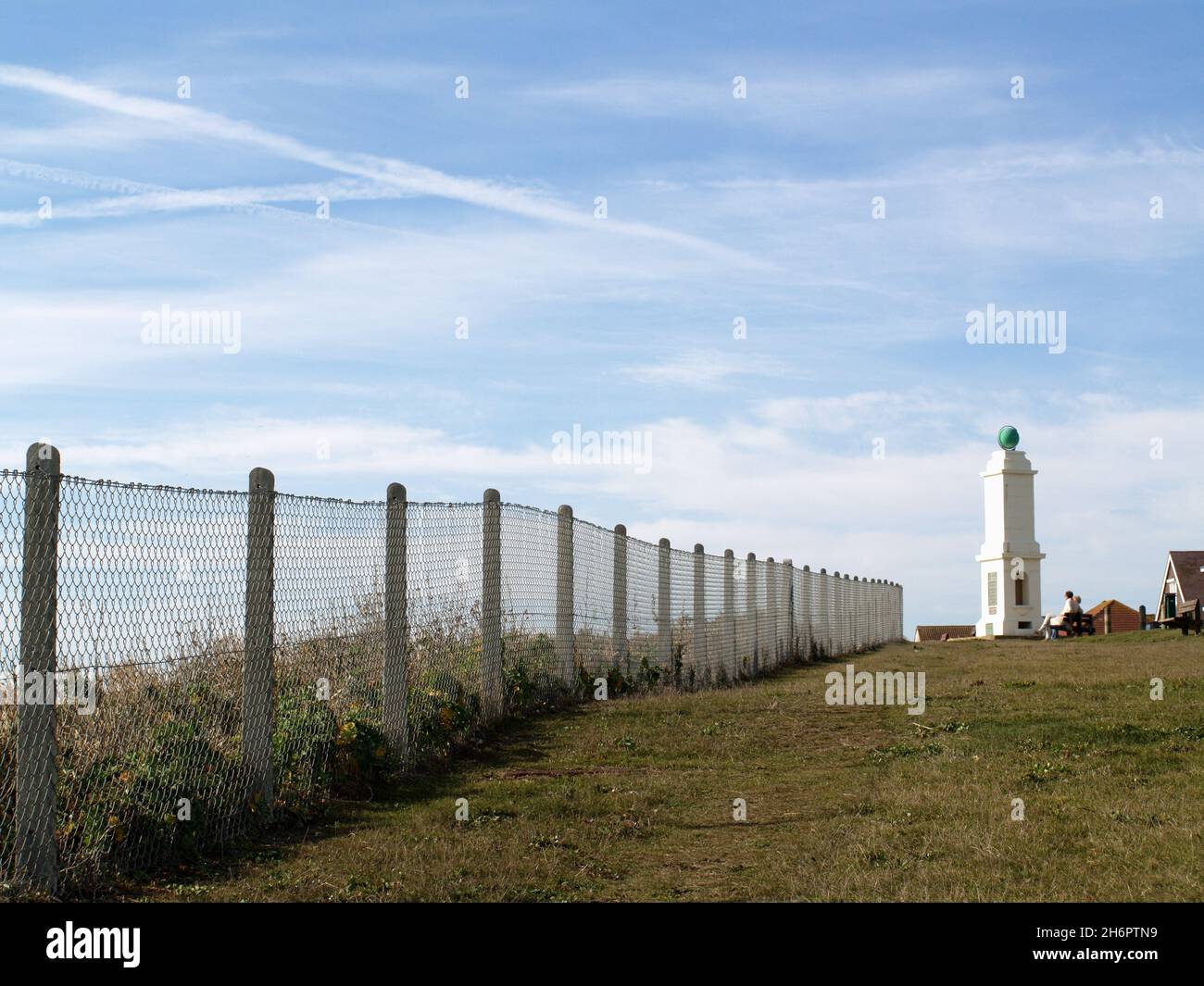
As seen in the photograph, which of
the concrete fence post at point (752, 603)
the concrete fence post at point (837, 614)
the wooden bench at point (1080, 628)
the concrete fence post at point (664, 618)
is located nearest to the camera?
the concrete fence post at point (664, 618)

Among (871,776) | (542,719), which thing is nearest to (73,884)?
(871,776)

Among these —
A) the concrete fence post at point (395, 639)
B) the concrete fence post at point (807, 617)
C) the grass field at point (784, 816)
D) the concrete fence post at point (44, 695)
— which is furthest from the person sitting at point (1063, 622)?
the concrete fence post at point (44, 695)

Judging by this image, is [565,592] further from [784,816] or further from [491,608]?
[784,816]

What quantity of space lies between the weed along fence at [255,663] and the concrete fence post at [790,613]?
10723mm

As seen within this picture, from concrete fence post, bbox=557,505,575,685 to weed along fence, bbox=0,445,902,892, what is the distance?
27 mm

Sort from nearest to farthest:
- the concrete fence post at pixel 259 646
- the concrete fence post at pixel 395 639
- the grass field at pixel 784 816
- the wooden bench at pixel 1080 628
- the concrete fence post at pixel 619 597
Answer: the grass field at pixel 784 816 < the concrete fence post at pixel 259 646 < the concrete fence post at pixel 395 639 < the concrete fence post at pixel 619 597 < the wooden bench at pixel 1080 628

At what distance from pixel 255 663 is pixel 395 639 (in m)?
2.00

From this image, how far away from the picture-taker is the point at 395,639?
32.8 ft

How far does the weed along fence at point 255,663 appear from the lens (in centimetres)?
633

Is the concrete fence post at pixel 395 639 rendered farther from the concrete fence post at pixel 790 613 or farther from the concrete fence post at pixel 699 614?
the concrete fence post at pixel 790 613

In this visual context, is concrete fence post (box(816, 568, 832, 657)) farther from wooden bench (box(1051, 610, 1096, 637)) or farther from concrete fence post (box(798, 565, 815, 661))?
wooden bench (box(1051, 610, 1096, 637))

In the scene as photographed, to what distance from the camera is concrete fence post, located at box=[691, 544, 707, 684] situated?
18.2 meters

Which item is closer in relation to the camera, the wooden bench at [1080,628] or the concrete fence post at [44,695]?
the concrete fence post at [44,695]
